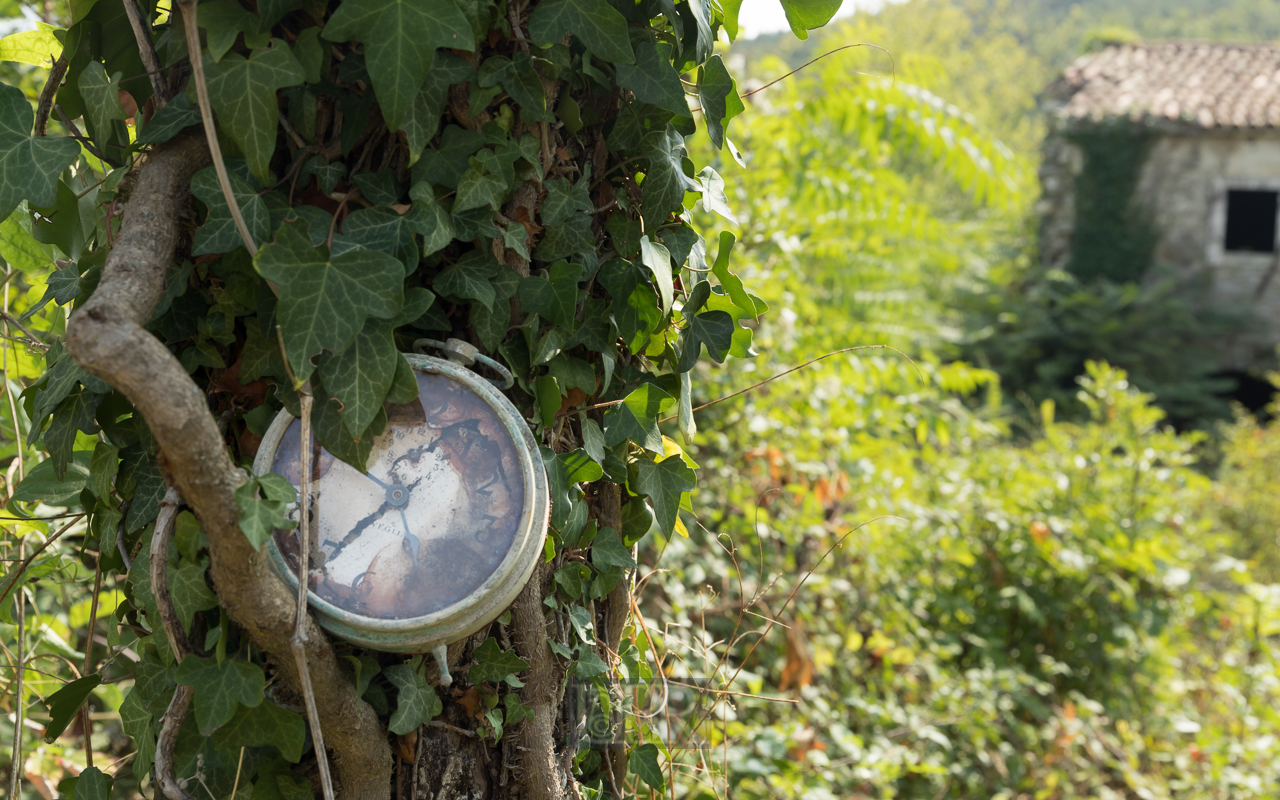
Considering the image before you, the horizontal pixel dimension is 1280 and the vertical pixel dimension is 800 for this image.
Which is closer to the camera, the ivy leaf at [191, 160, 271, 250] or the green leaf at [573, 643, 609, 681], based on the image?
the ivy leaf at [191, 160, 271, 250]

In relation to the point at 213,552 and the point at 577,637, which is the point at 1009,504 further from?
the point at 213,552

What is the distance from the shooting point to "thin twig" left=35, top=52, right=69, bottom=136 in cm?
96

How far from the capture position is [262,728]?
92 cm

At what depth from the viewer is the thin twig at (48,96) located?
3.15 ft

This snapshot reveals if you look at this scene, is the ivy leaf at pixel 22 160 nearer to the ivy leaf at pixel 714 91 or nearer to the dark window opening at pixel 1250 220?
the ivy leaf at pixel 714 91

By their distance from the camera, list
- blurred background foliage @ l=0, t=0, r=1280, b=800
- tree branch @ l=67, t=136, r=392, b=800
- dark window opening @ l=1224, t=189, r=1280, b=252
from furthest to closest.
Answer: dark window opening @ l=1224, t=189, r=1280, b=252, blurred background foliage @ l=0, t=0, r=1280, b=800, tree branch @ l=67, t=136, r=392, b=800

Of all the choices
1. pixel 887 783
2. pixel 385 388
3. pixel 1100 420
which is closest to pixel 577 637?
pixel 385 388

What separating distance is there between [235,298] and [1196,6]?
4318 cm

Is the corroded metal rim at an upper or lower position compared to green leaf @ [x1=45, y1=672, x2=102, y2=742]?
upper

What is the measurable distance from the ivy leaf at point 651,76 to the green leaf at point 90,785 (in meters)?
1.07

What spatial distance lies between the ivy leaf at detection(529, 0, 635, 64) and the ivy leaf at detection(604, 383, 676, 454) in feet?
1.35

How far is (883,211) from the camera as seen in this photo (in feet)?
10.8

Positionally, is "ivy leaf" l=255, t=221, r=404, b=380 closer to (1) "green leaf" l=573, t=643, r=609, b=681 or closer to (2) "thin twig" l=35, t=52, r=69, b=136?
(2) "thin twig" l=35, t=52, r=69, b=136

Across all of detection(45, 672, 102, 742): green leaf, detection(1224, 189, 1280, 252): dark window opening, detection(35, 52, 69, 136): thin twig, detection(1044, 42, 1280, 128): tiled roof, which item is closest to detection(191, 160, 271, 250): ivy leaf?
detection(35, 52, 69, 136): thin twig
